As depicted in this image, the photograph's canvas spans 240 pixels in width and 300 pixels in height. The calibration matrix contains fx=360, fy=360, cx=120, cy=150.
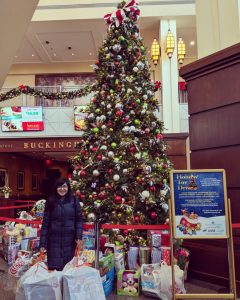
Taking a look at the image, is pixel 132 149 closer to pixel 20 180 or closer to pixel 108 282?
pixel 108 282

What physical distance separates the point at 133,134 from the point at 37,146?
8.80 meters

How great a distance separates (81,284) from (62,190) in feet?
4.25

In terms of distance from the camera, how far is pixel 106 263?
4.50 metres

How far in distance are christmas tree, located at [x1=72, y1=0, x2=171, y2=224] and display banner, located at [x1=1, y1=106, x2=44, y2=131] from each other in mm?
7792

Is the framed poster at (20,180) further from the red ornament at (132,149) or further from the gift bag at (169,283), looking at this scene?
the gift bag at (169,283)

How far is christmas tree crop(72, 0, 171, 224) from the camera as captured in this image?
20.0 ft

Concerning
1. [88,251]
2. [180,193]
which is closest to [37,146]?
[88,251]

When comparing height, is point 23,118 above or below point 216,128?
above

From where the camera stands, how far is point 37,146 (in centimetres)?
1452

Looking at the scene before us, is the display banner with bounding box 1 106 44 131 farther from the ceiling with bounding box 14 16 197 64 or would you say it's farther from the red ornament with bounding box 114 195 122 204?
the red ornament with bounding box 114 195 122 204

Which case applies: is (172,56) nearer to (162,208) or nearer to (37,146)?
(37,146)

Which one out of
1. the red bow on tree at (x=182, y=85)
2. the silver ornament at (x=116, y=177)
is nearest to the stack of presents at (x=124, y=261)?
the silver ornament at (x=116, y=177)

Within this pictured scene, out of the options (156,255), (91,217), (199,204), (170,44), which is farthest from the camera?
(170,44)

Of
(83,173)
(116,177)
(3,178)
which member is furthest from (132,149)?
Result: (3,178)
